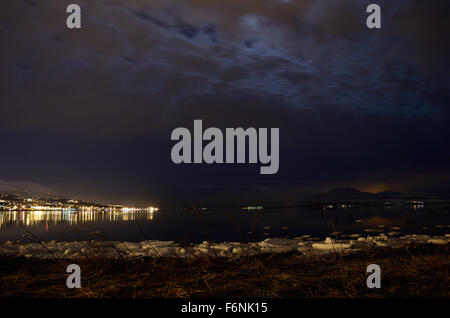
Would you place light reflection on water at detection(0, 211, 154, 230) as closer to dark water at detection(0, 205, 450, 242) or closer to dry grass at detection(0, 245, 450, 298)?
dark water at detection(0, 205, 450, 242)

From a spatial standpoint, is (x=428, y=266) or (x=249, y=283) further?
(x=428, y=266)

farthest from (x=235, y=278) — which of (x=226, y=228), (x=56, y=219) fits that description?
(x=56, y=219)

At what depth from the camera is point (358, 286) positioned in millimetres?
2816

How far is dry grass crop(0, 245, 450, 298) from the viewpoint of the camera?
2.68 m

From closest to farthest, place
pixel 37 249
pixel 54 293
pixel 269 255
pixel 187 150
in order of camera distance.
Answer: pixel 54 293 < pixel 269 255 < pixel 37 249 < pixel 187 150

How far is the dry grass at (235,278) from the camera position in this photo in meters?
2.68

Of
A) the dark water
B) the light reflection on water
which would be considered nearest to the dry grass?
the dark water

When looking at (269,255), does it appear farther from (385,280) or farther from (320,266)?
(385,280)

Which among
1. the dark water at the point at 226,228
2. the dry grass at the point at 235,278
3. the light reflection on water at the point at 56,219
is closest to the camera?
the dry grass at the point at 235,278

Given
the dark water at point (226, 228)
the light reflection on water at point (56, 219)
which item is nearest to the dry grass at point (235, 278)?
the dark water at point (226, 228)

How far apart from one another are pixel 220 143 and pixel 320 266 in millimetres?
4030

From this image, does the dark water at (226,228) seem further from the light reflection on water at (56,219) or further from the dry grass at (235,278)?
the light reflection on water at (56,219)

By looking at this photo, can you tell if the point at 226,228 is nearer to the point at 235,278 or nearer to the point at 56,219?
the point at 235,278
